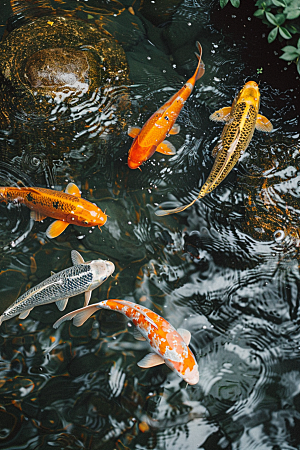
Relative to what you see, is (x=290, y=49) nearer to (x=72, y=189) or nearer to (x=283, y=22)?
(x=283, y=22)

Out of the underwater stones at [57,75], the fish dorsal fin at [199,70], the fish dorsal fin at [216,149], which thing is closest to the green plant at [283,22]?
the fish dorsal fin at [199,70]

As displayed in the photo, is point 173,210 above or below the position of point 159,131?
below

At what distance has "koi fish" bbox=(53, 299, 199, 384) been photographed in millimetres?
3301

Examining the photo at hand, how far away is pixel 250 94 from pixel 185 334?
8.66ft

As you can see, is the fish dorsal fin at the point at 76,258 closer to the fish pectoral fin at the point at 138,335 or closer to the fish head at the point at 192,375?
the fish pectoral fin at the point at 138,335

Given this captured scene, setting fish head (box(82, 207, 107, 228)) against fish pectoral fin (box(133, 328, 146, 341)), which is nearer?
fish pectoral fin (box(133, 328, 146, 341))

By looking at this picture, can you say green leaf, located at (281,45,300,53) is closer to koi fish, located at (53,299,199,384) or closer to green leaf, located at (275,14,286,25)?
green leaf, located at (275,14,286,25)

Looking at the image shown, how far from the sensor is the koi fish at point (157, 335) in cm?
330

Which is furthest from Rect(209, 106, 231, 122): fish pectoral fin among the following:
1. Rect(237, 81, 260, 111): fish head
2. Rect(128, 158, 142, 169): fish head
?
Rect(128, 158, 142, 169): fish head

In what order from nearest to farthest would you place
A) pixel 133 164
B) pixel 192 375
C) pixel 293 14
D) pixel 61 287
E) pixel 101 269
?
pixel 192 375 → pixel 61 287 → pixel 101 269 → pixel 293 14 → pixel 133 164

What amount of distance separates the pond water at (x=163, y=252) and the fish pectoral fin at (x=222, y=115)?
82 mm

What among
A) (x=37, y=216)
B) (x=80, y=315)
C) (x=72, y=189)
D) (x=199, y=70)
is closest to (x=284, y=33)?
(x=199, y=70)

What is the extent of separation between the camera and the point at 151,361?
134 inches

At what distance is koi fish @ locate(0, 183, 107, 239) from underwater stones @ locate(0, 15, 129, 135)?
881 mm
